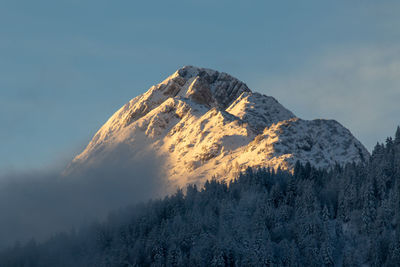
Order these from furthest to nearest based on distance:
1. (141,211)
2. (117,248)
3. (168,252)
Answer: (141,211) → (117,248) → (168,252)

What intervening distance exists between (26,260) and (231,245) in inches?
2109

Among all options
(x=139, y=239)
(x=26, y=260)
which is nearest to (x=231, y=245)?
(x=139, y=239)

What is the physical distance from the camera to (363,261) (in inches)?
5906

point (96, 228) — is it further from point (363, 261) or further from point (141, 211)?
point (363, 261)

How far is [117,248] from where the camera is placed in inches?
6718

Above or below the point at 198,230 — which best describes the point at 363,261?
below

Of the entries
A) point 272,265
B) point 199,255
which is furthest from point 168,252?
point 272,265

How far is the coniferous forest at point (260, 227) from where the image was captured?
152 metres

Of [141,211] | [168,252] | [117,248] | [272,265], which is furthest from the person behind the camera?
[141,211]

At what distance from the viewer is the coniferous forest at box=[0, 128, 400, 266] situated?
15225 cm

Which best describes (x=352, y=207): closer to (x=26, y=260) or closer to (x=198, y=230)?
(x=198, y=230)

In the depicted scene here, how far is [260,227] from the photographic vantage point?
163m

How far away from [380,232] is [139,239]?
51497 mm

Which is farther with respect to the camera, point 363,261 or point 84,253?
point 84,253
